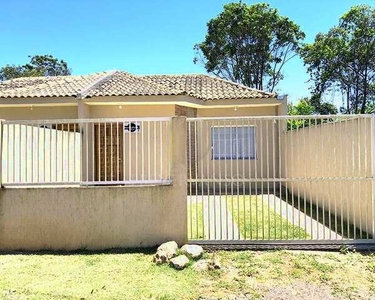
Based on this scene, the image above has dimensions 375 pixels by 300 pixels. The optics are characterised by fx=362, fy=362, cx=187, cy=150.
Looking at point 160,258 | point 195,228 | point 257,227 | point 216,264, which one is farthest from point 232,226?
point 160,258

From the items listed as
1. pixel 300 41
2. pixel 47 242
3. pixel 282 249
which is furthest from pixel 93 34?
pixel 282 249

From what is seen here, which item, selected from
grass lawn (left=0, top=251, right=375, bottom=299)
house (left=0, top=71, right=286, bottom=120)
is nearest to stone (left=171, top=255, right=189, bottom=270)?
grass lawn (left=0, top=251, right=375, bottom=299)

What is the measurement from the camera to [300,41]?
3325cm

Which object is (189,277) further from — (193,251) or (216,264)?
(193,251)

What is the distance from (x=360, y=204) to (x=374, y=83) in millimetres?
24839

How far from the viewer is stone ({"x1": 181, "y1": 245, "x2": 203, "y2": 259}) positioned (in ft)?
20.9

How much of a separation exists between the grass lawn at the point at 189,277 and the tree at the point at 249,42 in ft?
93.2

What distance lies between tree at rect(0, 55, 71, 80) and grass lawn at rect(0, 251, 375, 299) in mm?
42660

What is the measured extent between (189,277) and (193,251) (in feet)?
2.61

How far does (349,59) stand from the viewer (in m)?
27.8

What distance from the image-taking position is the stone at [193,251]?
20.9 ft

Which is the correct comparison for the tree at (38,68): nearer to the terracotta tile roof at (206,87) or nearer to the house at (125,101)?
the terracotta tile roof at (206,87)

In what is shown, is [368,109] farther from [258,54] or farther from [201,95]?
[201,95]

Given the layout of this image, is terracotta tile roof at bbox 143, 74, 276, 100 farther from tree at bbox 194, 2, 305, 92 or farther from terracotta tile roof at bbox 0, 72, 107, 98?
tree at bbox 194, 2, 305, 92
